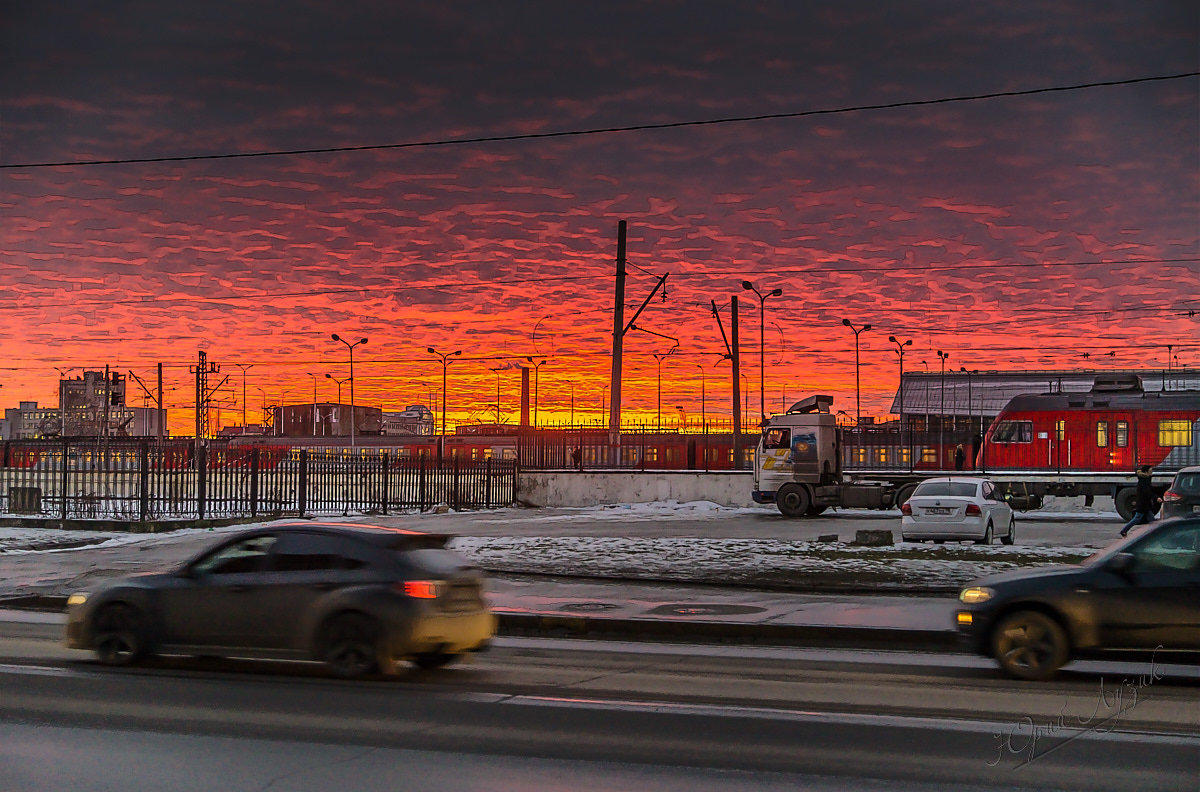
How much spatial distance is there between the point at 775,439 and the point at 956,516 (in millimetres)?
13842

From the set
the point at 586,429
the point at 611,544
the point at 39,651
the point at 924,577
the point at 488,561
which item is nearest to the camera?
the point at 39,651

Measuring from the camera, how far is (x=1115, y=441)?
148ft


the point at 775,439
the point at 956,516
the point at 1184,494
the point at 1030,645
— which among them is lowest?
the point at 1030,645

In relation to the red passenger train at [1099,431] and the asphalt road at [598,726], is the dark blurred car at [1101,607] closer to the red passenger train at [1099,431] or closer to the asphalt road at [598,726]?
the asphalt road at [598,726]

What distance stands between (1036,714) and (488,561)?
562 inches

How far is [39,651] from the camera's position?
12961 mm

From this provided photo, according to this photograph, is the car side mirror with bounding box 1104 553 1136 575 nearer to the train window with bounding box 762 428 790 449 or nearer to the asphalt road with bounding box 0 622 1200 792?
the asphalt road with bounding box 0 622 1200 792

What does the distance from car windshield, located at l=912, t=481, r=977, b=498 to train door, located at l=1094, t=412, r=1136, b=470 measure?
20.0 m

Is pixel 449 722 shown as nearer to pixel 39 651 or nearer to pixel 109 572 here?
pixel 39 651

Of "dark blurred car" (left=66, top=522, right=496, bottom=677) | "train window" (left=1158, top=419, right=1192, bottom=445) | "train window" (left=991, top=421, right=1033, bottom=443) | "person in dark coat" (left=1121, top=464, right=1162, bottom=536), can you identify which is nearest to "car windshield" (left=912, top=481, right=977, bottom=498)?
"person in dark coat" (left=1121, top=464, right=1162, bottom=536)

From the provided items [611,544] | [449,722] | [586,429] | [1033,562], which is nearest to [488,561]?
[611,544]

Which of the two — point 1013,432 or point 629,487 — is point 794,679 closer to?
point 629,487

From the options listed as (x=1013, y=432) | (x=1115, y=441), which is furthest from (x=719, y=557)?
(x=1013, y=432)

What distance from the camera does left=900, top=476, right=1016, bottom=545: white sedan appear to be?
86.8 ft
